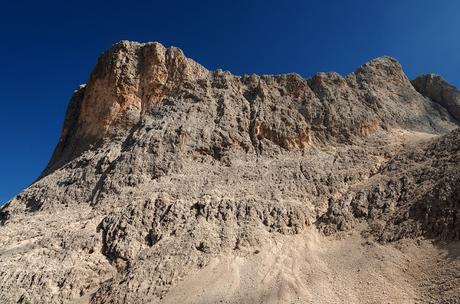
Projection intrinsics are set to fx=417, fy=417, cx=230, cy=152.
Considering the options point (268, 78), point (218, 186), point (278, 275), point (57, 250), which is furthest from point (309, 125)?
point (57, 250)

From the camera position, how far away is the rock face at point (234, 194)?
16797 millimetres

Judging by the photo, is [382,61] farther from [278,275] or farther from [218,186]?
[278,275]

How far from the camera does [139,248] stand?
19.2m

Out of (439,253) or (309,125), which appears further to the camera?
(309,125)

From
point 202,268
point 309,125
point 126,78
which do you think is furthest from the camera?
point 126,78

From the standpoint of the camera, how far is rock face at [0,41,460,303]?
16.8m

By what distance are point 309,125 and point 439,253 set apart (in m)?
13.0

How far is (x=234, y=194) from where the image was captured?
72.3ft

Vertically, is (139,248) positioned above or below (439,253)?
above

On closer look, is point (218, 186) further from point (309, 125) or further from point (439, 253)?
point (439, 253)

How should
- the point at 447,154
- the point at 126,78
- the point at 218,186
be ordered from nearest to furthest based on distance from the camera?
the point at 447,154, the point at 218,186, the point at 126,78

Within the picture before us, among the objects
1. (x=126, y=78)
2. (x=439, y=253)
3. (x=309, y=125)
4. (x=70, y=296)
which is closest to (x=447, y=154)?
(x=439, y=253)

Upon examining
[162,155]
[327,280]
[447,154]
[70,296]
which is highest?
[162,155]

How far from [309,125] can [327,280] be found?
42.7 ft
